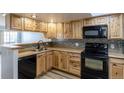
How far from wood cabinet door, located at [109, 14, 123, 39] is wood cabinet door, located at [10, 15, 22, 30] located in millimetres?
2120

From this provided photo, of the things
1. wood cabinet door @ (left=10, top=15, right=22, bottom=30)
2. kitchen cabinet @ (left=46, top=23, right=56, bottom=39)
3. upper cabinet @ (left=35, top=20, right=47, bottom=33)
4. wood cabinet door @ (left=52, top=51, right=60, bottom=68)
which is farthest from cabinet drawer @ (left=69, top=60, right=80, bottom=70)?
wood cabinet door @ (left=10, top=15, right=22, bottom=30)

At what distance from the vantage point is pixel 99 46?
3.02m

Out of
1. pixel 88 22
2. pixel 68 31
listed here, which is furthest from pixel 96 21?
pixel 68 31

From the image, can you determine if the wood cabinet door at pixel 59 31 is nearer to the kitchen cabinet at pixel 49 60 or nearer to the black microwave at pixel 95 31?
the kitchen cabinet at pixel 49 60

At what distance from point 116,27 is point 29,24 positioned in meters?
2.12

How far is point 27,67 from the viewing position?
2652 millimetres

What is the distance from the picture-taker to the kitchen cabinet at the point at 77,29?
3359 millimetres

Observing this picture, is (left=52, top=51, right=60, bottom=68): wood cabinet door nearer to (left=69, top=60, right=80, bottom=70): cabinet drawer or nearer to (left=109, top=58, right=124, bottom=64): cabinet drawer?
(left=69, top=60, right=80, bottom=70): cabinet drawer

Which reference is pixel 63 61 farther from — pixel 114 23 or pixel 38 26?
pixel 114 23

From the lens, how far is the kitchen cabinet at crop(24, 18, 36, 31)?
2.99 m
